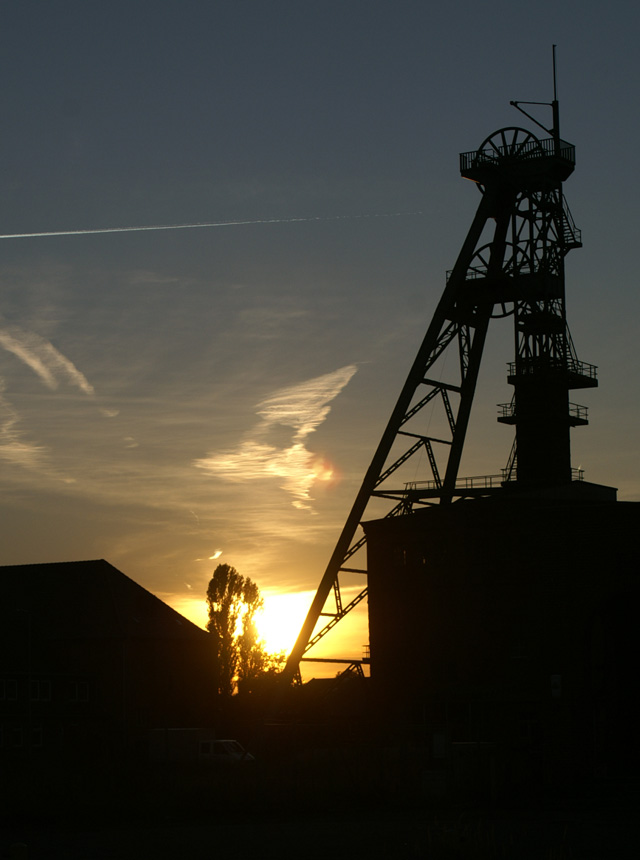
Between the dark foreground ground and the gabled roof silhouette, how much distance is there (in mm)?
26872

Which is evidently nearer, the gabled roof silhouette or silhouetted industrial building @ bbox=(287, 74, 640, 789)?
silhouetted industrial building @ bbox=(287, 74, 640, 789)

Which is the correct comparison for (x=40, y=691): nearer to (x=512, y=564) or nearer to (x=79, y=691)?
(x=79, y=691)

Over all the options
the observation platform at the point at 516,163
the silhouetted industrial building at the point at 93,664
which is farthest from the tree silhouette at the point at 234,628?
the observation platform at the point at 516,163

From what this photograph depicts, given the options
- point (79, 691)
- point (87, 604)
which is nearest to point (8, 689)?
point (79, 691)

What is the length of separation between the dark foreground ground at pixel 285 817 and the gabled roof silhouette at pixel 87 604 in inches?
1058

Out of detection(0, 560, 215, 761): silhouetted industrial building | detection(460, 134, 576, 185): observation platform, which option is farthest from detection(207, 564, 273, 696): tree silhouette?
detection(460, 134, 576, 185): observation platform

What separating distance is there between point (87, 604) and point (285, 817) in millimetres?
37684

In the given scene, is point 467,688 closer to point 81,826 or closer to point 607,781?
point 607,781

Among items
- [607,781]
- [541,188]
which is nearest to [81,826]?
[607,781]

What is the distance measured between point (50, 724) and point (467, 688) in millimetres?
21916

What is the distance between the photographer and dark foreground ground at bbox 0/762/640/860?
20.8 m

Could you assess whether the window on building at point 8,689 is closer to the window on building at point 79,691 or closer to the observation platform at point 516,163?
the window on building at point 79,691

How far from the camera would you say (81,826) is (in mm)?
26656

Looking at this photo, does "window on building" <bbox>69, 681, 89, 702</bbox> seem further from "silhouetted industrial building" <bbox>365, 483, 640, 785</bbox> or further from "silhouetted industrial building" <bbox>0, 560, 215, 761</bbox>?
"silhouetted industrial building" <bbox>365, 483, 640, 785</bbox>
